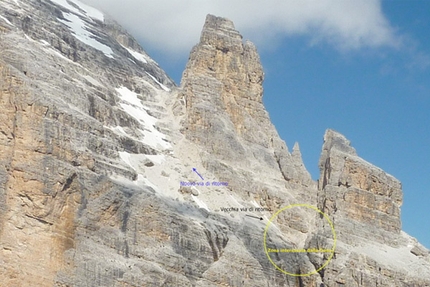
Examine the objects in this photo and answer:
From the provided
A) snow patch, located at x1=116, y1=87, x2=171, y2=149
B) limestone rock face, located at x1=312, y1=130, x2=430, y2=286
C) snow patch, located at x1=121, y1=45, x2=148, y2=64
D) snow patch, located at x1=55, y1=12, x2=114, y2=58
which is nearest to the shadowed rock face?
limestone rock face, located at x1=312, y1=130, x2=430, y2=286

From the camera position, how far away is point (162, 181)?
7638 centimetres

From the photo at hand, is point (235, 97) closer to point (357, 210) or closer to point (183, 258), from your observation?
point (357, 210)

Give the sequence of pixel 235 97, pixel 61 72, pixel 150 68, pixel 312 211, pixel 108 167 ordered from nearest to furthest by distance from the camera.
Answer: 1. pixel 108 167
2. pixel 61 72
3. pixel 312 211
4. pixel 235 97
5. pixel 150 68

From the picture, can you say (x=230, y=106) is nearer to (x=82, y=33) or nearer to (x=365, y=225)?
(x=365, y=225)

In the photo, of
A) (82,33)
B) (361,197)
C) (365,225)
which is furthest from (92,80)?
(365,225)

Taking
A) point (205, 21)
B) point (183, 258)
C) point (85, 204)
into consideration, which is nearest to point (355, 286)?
point (183, 258)

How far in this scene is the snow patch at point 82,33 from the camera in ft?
364

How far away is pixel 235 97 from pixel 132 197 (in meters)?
34.0

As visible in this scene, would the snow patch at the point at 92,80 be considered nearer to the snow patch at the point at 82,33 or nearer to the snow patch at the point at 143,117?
the snow patch at the point at 143,117

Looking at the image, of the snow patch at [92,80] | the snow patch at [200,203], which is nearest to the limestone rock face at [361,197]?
the snow patch at [200,203]

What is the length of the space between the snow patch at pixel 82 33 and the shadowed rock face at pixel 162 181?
2.92 meters

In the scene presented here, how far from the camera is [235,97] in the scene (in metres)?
96.2

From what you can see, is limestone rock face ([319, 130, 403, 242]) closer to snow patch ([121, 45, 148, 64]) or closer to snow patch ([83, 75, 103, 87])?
snow patch ([83, 75, 103, 87])

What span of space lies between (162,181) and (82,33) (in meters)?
47.3
